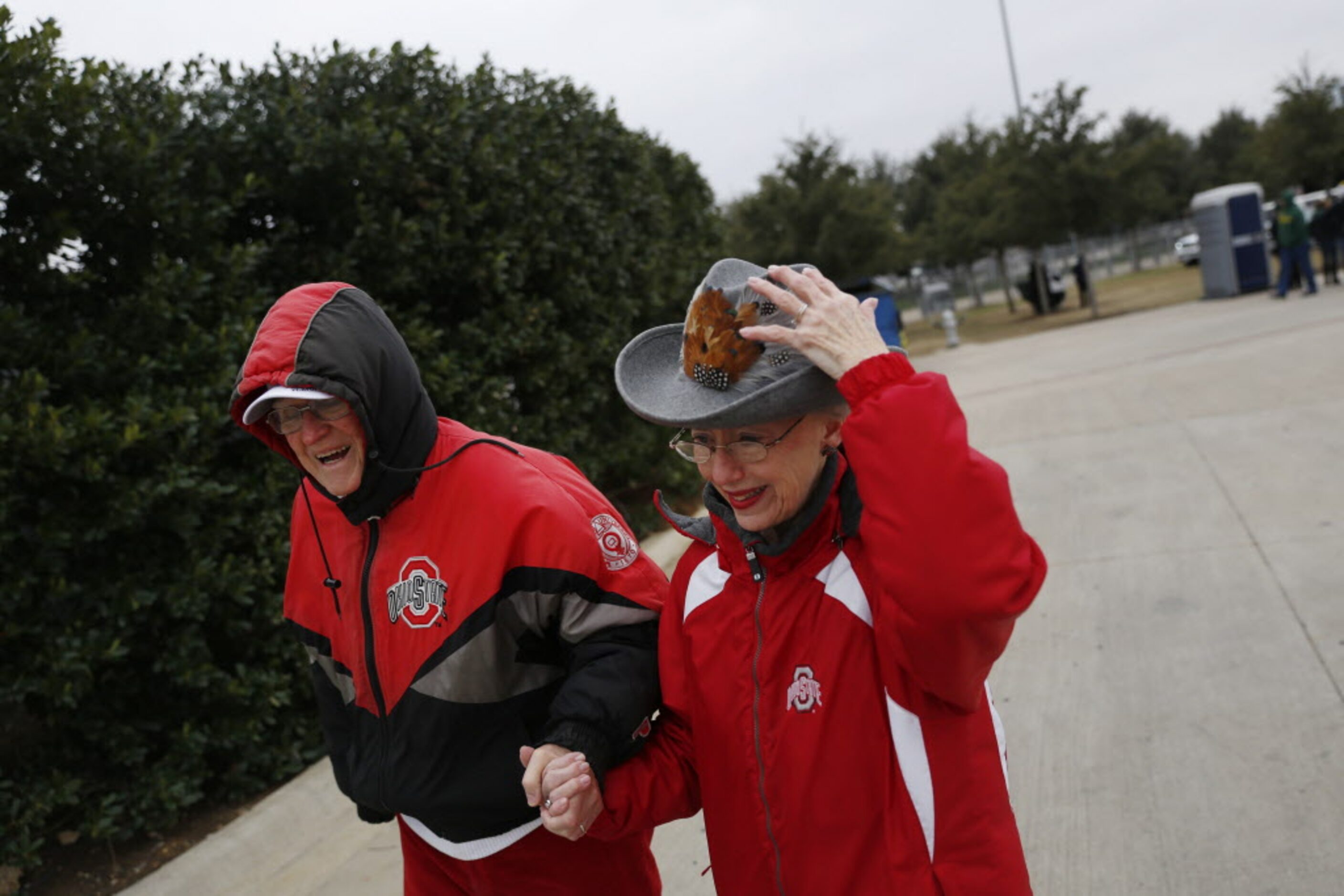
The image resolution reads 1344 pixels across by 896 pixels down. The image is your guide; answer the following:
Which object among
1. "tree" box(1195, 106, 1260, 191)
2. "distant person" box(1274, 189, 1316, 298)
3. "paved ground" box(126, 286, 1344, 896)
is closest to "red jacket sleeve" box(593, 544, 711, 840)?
"paved ground" box(126, 286, 1344, 896)

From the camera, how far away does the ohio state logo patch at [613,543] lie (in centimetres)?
207

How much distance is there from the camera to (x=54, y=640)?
3.40 meters

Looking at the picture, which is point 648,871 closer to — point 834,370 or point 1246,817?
point 834,370

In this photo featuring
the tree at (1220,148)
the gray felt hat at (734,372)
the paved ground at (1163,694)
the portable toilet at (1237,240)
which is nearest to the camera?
the gray felt hat at (734,372)

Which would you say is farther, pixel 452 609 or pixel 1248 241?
pixel 1248 241

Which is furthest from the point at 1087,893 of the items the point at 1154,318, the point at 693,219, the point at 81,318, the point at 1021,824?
the point at 1154,318

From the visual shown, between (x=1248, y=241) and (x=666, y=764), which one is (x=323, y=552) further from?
(x=1248, y=241)

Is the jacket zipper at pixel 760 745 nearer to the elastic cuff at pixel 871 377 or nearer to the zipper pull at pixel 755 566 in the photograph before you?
the zipper pull at pixel 755 566

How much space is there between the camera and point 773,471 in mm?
1716

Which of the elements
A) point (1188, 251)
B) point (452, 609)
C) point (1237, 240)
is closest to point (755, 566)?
point (452, 609)

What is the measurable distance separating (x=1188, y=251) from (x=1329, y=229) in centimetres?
2169

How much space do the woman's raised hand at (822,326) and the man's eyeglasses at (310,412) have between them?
2.98 feet

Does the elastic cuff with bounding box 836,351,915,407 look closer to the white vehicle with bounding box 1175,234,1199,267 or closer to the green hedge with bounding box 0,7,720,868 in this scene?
the green hedge with bounding box 0,7,720,868

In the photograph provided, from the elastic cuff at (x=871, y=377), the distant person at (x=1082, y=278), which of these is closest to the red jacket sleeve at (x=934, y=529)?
the elastic cuff at (x=871, y=377)
